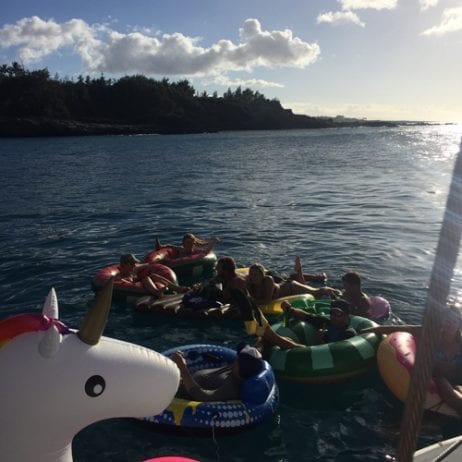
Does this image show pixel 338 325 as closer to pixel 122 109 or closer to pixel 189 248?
pixel 189 248

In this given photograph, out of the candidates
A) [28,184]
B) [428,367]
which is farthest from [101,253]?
[28,184]

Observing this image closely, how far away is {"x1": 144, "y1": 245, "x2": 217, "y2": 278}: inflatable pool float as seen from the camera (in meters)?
11.6

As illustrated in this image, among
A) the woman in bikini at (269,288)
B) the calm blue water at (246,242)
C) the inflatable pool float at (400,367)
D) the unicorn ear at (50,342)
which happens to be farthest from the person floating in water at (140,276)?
the unicorn ear at (50,342)

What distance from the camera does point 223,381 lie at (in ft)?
21.2

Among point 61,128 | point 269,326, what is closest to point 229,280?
point 269,326

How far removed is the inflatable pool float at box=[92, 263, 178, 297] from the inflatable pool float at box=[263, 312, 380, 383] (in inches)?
148

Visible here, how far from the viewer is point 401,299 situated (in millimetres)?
10453

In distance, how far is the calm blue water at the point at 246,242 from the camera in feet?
20.1

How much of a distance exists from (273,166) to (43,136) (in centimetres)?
5676

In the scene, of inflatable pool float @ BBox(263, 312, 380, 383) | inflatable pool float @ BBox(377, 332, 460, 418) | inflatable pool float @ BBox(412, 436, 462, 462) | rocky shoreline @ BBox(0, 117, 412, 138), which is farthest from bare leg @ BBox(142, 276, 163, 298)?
rocky shoreline @ BBox(0, 117, 412, 138)

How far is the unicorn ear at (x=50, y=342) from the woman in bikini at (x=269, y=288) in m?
6.02

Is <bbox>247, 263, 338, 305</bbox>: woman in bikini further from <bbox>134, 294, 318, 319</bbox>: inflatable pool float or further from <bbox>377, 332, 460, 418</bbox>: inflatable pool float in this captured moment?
<bbox>377, 332, 460, 418</bbox>: inflatable pool float

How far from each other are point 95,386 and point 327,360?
4.14m

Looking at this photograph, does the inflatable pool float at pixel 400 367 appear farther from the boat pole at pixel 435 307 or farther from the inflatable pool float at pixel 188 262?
the inflatable pool float at pixel 188 262
